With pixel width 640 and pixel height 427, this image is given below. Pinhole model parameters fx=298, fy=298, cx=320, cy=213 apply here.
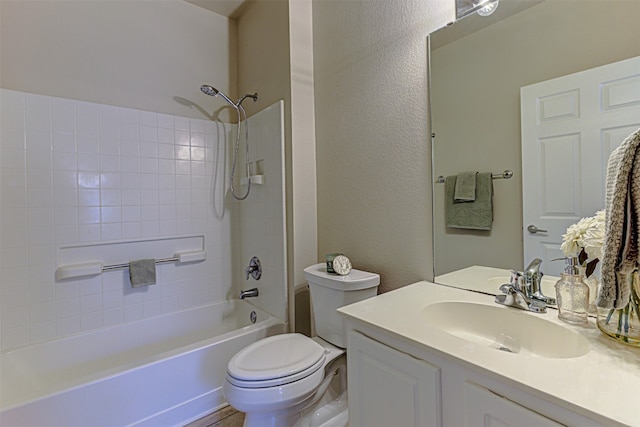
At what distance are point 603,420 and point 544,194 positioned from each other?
2.40 ft

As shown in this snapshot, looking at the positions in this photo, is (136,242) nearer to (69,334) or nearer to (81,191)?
(81,191)

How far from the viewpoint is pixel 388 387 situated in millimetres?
908

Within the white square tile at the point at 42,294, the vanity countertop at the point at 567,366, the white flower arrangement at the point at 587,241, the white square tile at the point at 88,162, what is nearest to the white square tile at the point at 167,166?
the white square tile at the point at 88,162

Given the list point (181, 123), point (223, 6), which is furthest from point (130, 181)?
point (223, 6)

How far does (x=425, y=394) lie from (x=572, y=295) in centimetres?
54

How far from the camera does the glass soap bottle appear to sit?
0.88m

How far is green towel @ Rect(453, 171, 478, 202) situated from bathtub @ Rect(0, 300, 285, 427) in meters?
1.31

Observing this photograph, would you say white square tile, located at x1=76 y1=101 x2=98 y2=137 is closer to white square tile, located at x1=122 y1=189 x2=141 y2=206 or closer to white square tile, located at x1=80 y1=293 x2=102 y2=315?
white square tile, located at x1=122 y1=189 x2=141 y2=206

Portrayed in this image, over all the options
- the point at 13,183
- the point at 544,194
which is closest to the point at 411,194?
the point at 544,194

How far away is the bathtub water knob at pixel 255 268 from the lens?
214 centimetres

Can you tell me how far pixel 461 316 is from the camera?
1.10 m

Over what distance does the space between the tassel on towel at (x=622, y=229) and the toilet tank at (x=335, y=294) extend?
0.87 meters

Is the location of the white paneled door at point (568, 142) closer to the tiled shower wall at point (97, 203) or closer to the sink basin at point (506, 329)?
the sink basin at point (506, 329)

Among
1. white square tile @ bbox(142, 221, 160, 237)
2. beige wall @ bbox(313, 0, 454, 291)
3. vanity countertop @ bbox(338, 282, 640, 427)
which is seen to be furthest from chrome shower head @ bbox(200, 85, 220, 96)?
vanity countertop @ bbox(338, 282, 640, 427)
